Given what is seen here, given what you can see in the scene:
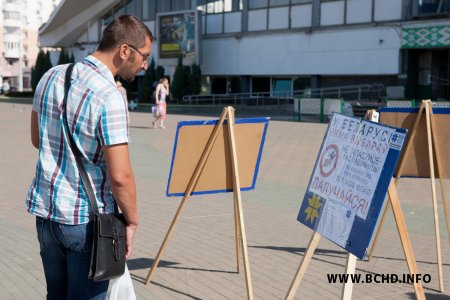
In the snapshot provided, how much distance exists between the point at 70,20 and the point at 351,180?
5643cm

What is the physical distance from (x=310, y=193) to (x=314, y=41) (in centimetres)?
3102

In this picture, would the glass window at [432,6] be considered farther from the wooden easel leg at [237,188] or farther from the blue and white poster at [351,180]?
the blue and white poster at [351,180]

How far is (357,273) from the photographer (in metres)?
5.82

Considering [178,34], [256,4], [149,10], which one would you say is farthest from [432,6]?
[149,10]

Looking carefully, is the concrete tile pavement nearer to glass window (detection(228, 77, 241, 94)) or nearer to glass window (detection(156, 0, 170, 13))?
glass window (detection(228, 77, 241, 94))

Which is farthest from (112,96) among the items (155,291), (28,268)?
(28,268)

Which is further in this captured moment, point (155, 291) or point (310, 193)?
point (155, 291)

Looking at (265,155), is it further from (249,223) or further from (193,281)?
(193,281)

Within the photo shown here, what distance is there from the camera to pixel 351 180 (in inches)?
160

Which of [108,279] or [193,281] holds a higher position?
[108,279]

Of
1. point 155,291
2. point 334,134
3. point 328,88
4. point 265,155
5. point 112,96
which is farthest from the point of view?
point 328,88

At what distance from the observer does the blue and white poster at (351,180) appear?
3.78 meters

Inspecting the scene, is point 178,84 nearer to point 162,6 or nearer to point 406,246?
point 162,6

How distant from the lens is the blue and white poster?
3.78 meters
